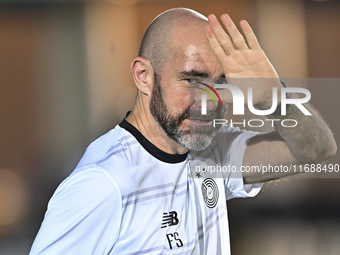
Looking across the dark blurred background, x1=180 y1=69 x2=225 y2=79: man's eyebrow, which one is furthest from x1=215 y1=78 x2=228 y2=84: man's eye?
the dark blurred background

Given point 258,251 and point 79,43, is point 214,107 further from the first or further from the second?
point 258,251

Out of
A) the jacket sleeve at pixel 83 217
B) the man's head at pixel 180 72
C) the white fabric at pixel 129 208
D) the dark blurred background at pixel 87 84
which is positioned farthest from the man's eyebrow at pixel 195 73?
the dark blurred background at pixel 87 84

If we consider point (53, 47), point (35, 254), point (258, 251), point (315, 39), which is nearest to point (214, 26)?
point (35, 254)

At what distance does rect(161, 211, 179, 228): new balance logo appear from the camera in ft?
3.07

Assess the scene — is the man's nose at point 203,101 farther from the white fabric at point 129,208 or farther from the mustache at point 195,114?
the white fabric at point 129,208

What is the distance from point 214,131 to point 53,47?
234 cm

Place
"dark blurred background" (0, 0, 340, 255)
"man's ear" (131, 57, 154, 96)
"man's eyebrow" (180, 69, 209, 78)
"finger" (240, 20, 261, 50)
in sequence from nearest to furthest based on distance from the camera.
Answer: "finger" (240, 20, 261, 50) → "man's eyebrow" (180, 69, 209, 78) → "man's ear" (131, 57, 154, 96) → "dark blurred background" (0, 0, 340, 255)

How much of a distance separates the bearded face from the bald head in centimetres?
6

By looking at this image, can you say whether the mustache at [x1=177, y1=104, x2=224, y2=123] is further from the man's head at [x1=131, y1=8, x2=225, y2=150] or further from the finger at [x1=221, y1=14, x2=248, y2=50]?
the finger at [x1=221, y1=14, x2=248, y2=50]

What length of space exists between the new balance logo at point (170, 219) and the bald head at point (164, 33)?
464mm

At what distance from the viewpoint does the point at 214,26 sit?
860 millimetres

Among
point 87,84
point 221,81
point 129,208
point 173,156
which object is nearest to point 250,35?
point 221,81

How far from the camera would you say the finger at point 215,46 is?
2.83ft

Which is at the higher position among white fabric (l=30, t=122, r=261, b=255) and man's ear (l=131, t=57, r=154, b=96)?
man's ear (l=131, t=57, r=154, b=96)
